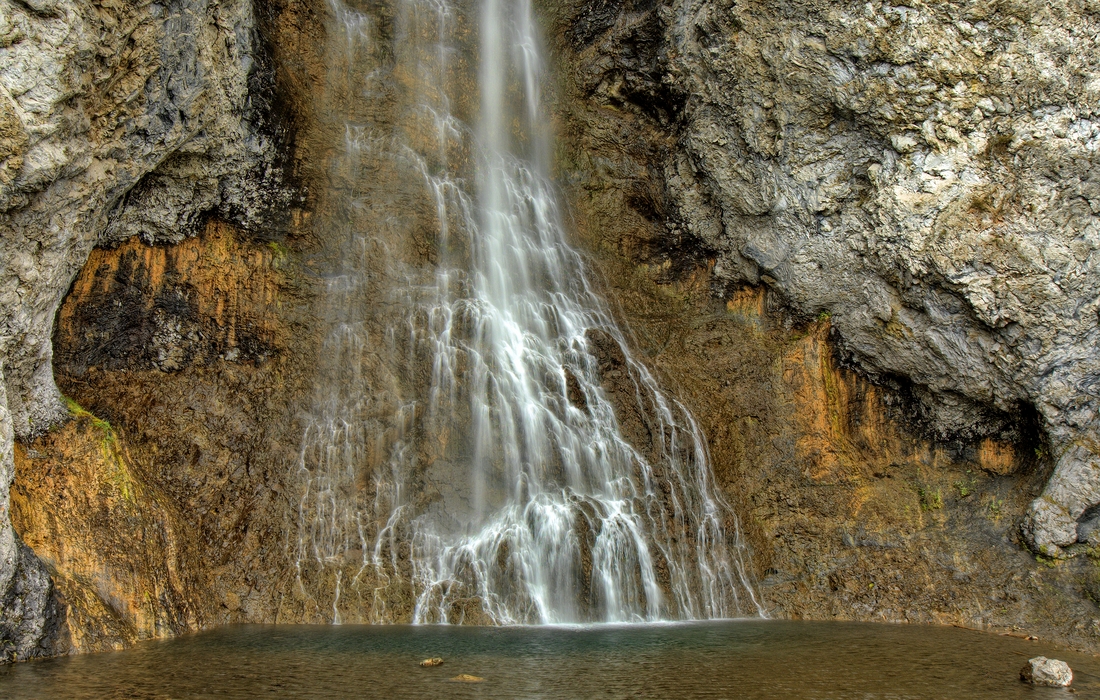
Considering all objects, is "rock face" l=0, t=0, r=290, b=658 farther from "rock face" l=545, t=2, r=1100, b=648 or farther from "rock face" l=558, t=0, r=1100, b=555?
"rock face" l=558, t=0, r=1100, b=555

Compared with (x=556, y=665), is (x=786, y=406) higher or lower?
higher

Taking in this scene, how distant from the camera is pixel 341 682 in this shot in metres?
8.37

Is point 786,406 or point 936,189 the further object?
point 786,406

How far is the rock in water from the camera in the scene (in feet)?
29.4

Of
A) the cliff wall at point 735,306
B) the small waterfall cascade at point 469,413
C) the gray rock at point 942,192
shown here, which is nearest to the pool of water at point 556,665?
the small waterfall cascade at point 469,413

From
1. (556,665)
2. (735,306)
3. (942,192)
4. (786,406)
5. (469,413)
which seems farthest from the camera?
(735,306)

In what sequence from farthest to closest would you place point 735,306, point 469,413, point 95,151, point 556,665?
point 735,306, point 469,413, point 95,151, point 556,665

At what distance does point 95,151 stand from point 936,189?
14.5 m

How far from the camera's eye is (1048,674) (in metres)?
8.96

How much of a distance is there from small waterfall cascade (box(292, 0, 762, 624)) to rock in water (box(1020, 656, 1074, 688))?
5.61 meters

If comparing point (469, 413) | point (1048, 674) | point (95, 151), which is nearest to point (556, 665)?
point (1048, 674)

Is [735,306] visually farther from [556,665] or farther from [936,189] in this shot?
[556,665]

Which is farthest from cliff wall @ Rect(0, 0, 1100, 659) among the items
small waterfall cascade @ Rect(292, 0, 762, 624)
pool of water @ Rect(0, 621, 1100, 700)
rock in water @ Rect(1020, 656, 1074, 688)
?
rock in water @ Rect(1020, 656, 1074, 688)

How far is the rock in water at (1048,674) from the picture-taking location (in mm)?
8953
